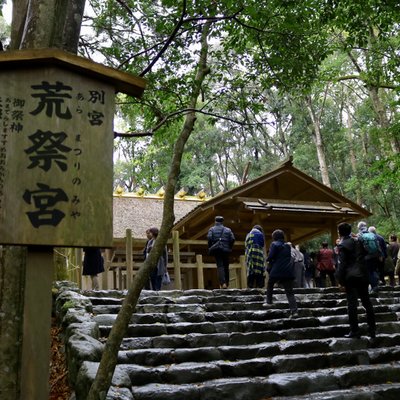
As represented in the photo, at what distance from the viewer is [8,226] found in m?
3.38

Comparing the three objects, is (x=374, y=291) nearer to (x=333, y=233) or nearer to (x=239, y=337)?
(x=239, y=337)

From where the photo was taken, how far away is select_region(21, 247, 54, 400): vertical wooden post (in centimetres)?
332

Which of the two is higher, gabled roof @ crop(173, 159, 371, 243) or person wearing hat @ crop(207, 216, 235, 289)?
gabled roof @ crop(173, 159, 371, 243)

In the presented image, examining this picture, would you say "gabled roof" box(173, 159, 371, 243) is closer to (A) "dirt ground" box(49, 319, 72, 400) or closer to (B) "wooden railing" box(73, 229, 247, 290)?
(B) "wooden railing" box(73, 229, 247, 290)

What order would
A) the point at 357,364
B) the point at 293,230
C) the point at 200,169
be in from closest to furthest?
the point at 357,364
the point at 293,230
the point at 200,169

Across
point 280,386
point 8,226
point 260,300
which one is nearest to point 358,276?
point 280,386

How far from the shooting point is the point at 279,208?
46.3ft

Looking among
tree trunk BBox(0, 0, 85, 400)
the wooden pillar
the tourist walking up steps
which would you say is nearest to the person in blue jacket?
the tourist walking up steps

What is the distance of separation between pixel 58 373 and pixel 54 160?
3621mm

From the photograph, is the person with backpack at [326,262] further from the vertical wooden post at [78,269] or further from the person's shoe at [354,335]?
the vertical wooden post at [78,269]

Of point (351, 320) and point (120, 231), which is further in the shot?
point (120, 231)

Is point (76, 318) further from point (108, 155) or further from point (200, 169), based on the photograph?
point (200, 169)

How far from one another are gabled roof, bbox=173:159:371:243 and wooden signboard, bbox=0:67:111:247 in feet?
33.8

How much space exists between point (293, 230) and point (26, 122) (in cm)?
1552
